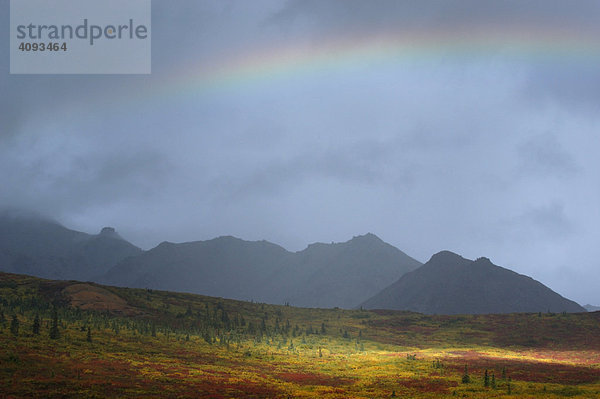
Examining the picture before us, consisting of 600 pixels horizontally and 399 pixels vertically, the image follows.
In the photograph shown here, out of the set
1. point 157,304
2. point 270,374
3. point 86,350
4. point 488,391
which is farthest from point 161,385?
point 157,304

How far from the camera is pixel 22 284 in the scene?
324 ft

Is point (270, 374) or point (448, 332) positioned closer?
point (270, 374)

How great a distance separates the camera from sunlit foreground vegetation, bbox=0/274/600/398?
3491 cm

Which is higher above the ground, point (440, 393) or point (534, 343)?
point (440, 393)

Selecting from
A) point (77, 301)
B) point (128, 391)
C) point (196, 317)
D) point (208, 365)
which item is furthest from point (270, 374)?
point (77, 301)

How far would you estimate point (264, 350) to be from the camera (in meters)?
67.3

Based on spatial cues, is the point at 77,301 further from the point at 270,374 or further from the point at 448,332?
the point at 448,332

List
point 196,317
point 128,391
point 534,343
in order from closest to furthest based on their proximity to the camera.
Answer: point 128,391 → point 534,343 → point 196,317

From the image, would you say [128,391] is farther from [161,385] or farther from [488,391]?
[488,391]

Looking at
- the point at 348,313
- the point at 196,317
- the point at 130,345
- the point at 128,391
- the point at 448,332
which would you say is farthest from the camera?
the point at 348,313

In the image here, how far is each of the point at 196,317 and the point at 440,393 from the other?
69.3 meters

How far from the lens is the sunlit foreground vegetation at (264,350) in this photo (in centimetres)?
3491

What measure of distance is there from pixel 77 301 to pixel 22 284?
19912 mm

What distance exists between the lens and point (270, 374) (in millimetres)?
45250
